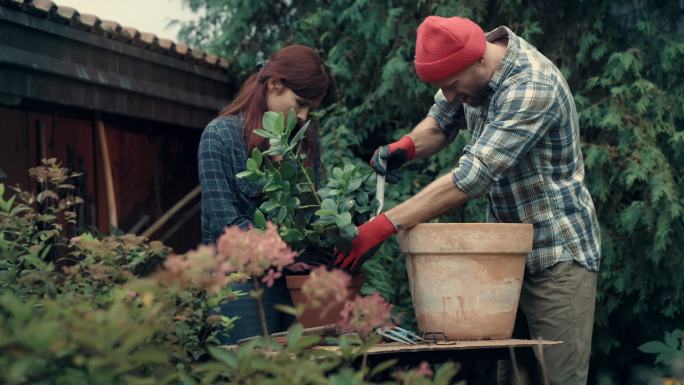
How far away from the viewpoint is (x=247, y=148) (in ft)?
9.84

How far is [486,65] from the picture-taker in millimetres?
2734

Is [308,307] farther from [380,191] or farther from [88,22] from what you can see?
[88,22]

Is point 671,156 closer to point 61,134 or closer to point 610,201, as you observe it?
point 610,201

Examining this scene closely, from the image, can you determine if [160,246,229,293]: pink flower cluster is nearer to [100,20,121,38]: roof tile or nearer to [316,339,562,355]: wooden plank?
[316,339,562,355]: wooden plank

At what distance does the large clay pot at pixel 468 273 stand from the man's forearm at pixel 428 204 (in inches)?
1.5

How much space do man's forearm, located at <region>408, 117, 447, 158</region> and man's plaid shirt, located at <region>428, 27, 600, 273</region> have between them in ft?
0.93

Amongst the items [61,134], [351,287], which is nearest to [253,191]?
[351,287]

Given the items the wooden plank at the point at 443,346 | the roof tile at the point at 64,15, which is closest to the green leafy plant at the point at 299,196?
the wooden plank at the point at 443,346

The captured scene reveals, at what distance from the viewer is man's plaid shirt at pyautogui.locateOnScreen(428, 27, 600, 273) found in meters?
2.58

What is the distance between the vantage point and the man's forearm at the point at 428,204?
8.45 ft

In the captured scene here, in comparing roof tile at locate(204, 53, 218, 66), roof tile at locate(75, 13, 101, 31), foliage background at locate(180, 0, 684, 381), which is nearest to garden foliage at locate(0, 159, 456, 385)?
roof tile at locate(75, 13, 101, 31)

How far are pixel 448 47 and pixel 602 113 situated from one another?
265 cm

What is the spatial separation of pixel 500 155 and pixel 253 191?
0.82 m

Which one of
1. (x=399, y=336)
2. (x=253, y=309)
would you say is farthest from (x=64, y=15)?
(x=399, y=336)
